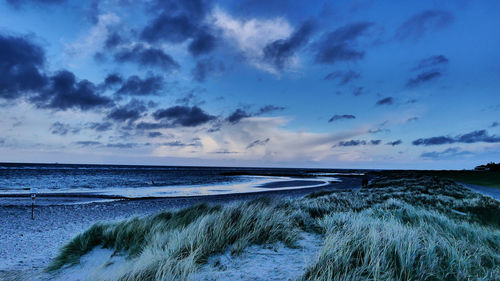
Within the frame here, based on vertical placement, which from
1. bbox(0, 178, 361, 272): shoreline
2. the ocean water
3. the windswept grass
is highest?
the windswept grass

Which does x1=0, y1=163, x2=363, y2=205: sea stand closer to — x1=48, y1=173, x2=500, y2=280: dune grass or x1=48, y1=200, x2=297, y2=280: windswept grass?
x1=48, y1=200, x2=297, y2=280: windswept grass

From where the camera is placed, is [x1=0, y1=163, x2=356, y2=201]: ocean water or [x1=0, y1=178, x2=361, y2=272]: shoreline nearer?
[x1=0, y1=178, x2=361, y2=272]: shoreline

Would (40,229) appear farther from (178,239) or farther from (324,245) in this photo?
(324,245)

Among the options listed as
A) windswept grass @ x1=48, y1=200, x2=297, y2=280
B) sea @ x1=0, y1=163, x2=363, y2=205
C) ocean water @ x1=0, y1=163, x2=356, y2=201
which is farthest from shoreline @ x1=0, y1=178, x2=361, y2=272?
ocean water @ x1=0, y1=163, x2=356, y2=201

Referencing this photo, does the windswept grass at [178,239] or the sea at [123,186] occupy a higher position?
the windswept grass at [178,239]

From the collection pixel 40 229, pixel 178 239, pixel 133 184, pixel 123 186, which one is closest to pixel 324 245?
pixel 178 239

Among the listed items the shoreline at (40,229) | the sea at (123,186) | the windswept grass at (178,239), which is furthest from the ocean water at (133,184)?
the windswept grass at (178,239)

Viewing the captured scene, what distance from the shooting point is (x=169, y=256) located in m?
4.73

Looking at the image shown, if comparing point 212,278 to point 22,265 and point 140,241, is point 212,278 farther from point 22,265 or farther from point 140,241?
point 22,265

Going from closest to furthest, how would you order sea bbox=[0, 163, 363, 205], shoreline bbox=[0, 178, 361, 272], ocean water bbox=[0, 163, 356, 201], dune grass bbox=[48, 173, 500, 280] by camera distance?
dune grass bbox=[48, 173, 500, 280] → shoreline bbox=[0, 178, 361, 272] → sea bbox=[0, 163, 363, 205] → ocean water bbox=[0, 163, 356, 201]

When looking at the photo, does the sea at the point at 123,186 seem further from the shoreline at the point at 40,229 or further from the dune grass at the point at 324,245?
the dune grass at the point at 324,245

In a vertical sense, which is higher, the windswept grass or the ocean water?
the windswept grass

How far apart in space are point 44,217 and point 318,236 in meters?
15.3

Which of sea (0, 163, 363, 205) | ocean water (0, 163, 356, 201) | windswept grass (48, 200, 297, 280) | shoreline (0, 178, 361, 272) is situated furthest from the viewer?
ocean water (0, 163, 356, 201)
